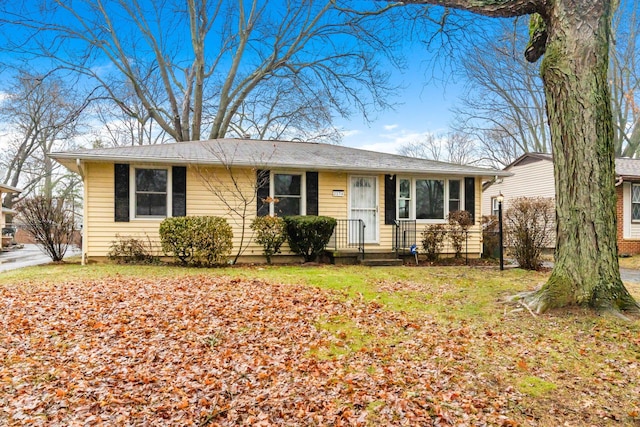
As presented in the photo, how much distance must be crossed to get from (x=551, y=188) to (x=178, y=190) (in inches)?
542

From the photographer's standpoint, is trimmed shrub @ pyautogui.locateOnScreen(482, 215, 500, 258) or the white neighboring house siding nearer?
trimmed shrub @ pyautogui.locateOnScreen(482, 215, 500, 258)

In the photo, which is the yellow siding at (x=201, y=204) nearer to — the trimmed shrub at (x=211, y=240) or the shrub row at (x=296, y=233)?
the shrub row at (x=296, y=233)

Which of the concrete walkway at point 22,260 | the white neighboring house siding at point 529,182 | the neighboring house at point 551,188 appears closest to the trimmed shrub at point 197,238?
the concrete walkway at point 22,260

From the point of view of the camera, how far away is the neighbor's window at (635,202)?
14.3 m

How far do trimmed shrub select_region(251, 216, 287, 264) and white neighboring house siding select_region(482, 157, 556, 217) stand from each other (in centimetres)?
966

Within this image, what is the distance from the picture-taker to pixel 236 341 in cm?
423

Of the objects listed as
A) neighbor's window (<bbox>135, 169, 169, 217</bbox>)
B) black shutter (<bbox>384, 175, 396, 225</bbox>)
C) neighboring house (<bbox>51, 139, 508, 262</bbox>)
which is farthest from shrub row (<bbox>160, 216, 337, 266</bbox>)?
black shutter (<bbox>384, 175, 396, 225</bbox>)

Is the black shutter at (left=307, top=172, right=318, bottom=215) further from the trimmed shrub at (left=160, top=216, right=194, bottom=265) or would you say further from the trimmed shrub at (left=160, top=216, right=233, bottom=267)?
the trimmed shrub at (left=160, top=216, right=194, bottom=265)

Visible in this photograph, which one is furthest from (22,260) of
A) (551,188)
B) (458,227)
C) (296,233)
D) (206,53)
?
(551,188)

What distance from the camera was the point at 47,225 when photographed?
970 centimetres

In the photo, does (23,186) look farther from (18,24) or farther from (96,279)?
(96,279)

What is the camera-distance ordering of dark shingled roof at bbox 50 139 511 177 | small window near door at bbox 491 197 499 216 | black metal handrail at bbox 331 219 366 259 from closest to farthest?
1. dark shingled roof at bbox 50 139 511 177
2. black metal handrail at bbox 331 219 366 259
3. small window near door at bbox 491 197 499 216

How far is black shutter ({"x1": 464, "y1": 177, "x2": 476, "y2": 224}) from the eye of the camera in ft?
37.0

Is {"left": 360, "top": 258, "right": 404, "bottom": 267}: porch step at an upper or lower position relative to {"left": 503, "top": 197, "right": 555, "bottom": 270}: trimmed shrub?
lower
